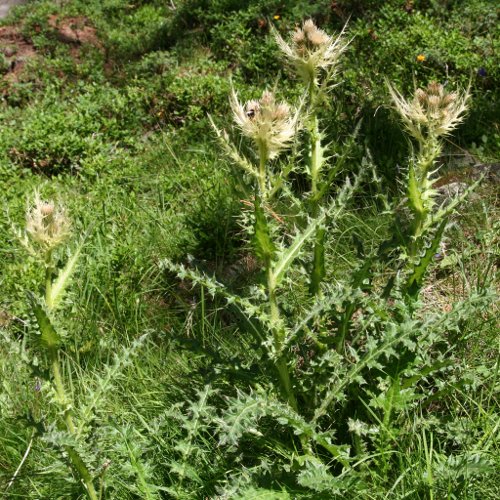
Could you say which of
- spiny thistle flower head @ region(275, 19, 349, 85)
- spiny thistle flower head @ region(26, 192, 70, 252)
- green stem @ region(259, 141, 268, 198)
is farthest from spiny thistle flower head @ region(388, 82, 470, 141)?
spiny thistle flower head @ region(26, 192, 70, 252)

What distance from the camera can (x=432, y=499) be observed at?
1935 millimetres

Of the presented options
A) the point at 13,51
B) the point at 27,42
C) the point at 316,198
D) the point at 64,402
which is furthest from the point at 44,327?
the point at 27,42

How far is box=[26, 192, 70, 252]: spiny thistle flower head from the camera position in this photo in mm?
1895

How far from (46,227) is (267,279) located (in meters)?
0.65

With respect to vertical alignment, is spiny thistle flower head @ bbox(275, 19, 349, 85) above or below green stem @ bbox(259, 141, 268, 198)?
above

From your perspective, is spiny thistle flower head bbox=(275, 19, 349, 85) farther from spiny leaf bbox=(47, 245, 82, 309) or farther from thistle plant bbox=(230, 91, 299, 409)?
spiny leaf bbox=(47, 245, 82, 309)

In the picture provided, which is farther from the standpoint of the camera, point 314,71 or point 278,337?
point 314,71

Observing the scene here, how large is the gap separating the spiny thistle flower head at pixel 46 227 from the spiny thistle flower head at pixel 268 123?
58cm

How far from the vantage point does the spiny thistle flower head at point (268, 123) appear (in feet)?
6.52

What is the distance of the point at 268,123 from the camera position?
199 centimetres

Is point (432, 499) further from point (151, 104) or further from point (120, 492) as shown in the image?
point (151, 104)

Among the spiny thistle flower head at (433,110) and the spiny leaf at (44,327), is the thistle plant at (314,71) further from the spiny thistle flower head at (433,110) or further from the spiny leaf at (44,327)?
the spiny leaf at (44,327)

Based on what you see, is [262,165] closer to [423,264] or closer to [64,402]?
[423,264]

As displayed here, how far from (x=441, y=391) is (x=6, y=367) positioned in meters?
1.90
